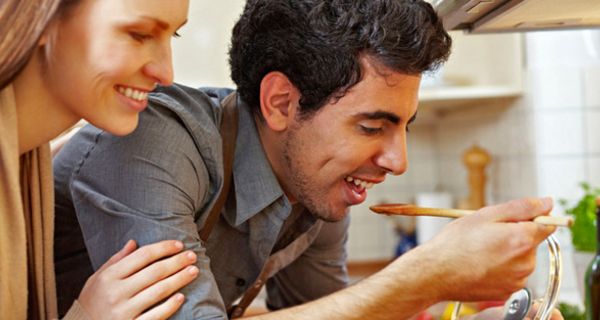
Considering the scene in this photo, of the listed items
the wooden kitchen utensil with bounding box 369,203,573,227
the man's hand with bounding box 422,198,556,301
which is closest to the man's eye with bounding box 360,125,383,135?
the wooden kitchen utensil with bounding box 369,203,573,227

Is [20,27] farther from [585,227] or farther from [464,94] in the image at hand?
[464,94]

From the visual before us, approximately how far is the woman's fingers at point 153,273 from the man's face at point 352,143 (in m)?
0.28

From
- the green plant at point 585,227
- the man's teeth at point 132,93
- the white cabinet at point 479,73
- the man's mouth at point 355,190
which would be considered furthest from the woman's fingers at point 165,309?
the white cabinet at point 479,73

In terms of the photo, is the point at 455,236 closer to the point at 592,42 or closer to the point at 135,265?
the point at 135,265

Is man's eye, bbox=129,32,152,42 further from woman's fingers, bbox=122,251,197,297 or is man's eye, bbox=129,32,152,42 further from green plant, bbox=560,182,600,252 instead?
green plant, bbox=560,182,600,252

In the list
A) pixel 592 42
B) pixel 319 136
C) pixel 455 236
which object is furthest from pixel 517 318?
pixel 592 42

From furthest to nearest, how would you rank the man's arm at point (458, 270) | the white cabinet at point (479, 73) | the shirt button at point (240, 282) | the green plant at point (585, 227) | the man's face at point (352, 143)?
the white cabinet at point (479, 73)
the green plant at point (585, 227)
the shirt button at point (240, 282)
the man's face at point (352, 143)
the man's arm at point (458, 270)

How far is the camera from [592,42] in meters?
2.09

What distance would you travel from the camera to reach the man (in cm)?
88

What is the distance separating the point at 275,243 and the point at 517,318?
441 mm

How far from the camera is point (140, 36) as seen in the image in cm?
81

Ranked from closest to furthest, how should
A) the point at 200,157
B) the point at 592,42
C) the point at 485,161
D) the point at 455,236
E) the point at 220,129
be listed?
the point at 455,236 < the point at 200,157 < the point at 220,129 < the point at 592,42 < the point at 485,161

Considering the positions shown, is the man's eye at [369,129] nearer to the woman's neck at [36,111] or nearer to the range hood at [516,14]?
the range hood at [516,14]

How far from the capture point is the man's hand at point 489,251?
83 cm
